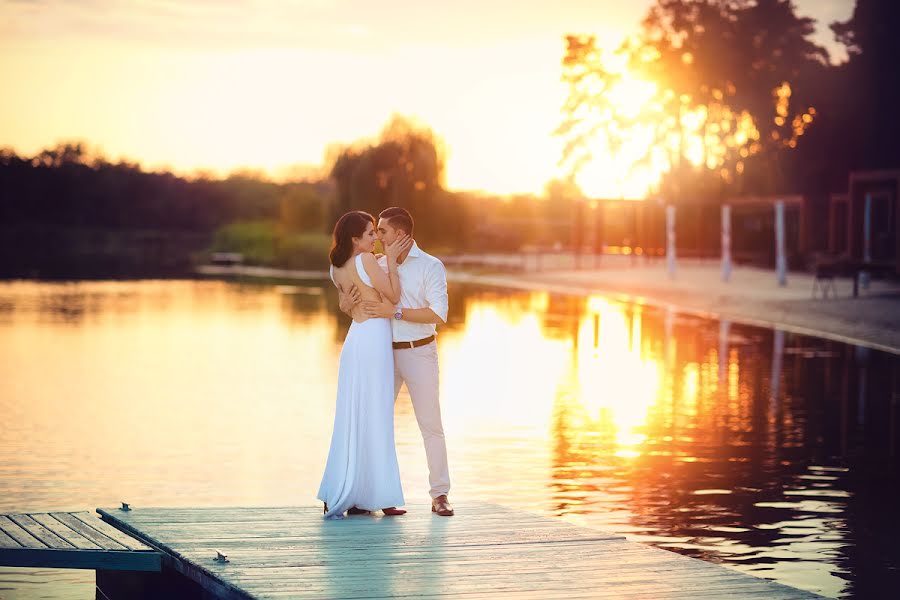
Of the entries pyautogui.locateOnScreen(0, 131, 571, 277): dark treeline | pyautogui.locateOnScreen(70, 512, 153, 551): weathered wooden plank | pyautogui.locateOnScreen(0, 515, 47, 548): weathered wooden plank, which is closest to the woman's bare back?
pyautogui.locateOnScreen(70, 512, 153, 551): weathered wooden plank

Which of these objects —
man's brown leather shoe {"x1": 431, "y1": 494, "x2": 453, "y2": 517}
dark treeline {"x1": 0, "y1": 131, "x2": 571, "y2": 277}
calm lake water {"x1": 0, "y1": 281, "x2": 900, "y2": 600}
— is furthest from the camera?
dark treeline {"x1": 0, "y1": 131, "x2": 571, "y2": 277}

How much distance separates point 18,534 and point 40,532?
0.13 m

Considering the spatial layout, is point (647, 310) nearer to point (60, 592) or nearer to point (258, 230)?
point (60, 592)

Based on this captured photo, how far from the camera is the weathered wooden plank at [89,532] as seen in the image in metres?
8.04

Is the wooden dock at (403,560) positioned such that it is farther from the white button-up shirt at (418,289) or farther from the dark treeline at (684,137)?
the dark treeline at (684,137)

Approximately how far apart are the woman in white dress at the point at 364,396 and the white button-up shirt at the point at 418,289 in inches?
3.4

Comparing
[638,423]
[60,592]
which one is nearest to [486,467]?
[638,423]

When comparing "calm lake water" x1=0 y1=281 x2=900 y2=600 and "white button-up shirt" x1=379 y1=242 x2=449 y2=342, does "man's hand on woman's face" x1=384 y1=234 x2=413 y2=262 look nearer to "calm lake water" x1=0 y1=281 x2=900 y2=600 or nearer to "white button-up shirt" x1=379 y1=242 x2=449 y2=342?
"white button-up shirt" x1=379 y1=242 x2=449 y2=342

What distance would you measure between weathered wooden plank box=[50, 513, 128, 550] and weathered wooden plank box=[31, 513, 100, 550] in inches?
1.3

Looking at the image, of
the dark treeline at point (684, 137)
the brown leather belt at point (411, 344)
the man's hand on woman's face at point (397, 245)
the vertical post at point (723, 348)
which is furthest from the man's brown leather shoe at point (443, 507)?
the dark treeline at point (684, 137)

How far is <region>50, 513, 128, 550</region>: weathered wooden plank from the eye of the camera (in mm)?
8039

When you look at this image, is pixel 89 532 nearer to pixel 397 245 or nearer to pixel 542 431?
pixel 397 245

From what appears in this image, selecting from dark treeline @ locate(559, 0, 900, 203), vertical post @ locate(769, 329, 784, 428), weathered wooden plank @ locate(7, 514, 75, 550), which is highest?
dark treeline @ locate(559, 0, 900, 203)

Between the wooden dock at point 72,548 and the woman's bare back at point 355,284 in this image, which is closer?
the wooden dock at point 72,548
